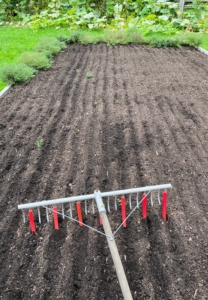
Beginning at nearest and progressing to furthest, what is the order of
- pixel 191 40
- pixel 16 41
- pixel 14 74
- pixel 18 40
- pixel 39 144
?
pixel 39 144 < pixel 14 74 < pixel 191 40 < pixel 16 41 < pixel 18 40

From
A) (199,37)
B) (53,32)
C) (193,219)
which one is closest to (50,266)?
(193,219)

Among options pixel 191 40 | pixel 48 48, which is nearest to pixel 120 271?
pixel 48 48

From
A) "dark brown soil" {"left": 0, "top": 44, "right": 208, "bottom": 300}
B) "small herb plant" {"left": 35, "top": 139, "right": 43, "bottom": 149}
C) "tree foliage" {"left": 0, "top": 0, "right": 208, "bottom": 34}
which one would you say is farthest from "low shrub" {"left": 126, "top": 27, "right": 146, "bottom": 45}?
"small herb plant" {"left": 35, "top": 139, "right": 43, "bottom": 149}

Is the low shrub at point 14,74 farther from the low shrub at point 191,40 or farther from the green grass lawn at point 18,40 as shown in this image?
the low shrub at point 191,40

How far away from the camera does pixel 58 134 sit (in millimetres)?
4805

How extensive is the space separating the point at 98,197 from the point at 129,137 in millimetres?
2250

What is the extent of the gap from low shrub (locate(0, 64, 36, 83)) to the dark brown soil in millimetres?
208

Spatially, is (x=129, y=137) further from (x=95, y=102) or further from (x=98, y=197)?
(x=98, y=197)

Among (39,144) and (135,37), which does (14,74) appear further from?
(135,37)

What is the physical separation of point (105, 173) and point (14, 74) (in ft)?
12.8

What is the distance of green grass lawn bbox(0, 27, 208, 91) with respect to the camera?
8.73 m

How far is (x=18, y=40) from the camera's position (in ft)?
35.0

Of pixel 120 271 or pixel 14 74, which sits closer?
pixel 120 271

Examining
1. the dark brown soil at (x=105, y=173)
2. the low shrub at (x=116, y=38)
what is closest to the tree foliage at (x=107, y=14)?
the low shrub at (x=116, y=38)
